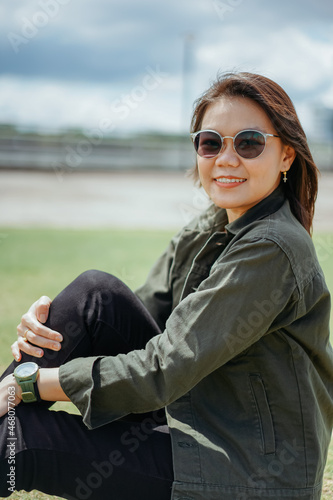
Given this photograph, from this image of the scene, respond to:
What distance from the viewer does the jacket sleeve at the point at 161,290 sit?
233 centimetres

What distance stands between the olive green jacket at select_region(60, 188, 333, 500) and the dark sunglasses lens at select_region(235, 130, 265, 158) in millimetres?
257

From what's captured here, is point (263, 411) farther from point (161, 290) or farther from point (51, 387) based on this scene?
point (161, 290)

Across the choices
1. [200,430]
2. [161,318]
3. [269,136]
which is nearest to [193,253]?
[161,318]

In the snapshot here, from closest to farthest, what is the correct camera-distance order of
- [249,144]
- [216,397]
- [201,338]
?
[201,338]
[216,397]
[249,144]

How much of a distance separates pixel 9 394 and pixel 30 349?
18 cm

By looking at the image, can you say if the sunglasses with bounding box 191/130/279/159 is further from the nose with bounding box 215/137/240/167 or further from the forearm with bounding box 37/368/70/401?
the forearm with bounding box 37/368/70/401

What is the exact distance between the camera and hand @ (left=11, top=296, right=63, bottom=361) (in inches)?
70.1

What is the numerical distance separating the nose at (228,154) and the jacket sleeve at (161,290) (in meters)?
0.52

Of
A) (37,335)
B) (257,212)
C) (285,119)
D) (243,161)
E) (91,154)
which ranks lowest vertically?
(37,335)

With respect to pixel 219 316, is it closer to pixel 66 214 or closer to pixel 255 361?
pixel 255 361

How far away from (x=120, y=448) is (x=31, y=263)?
516 cm

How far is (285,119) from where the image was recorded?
178 cm

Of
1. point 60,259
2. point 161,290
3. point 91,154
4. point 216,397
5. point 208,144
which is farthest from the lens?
point 91,154

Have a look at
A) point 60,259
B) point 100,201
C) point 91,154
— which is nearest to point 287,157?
point 60,259
